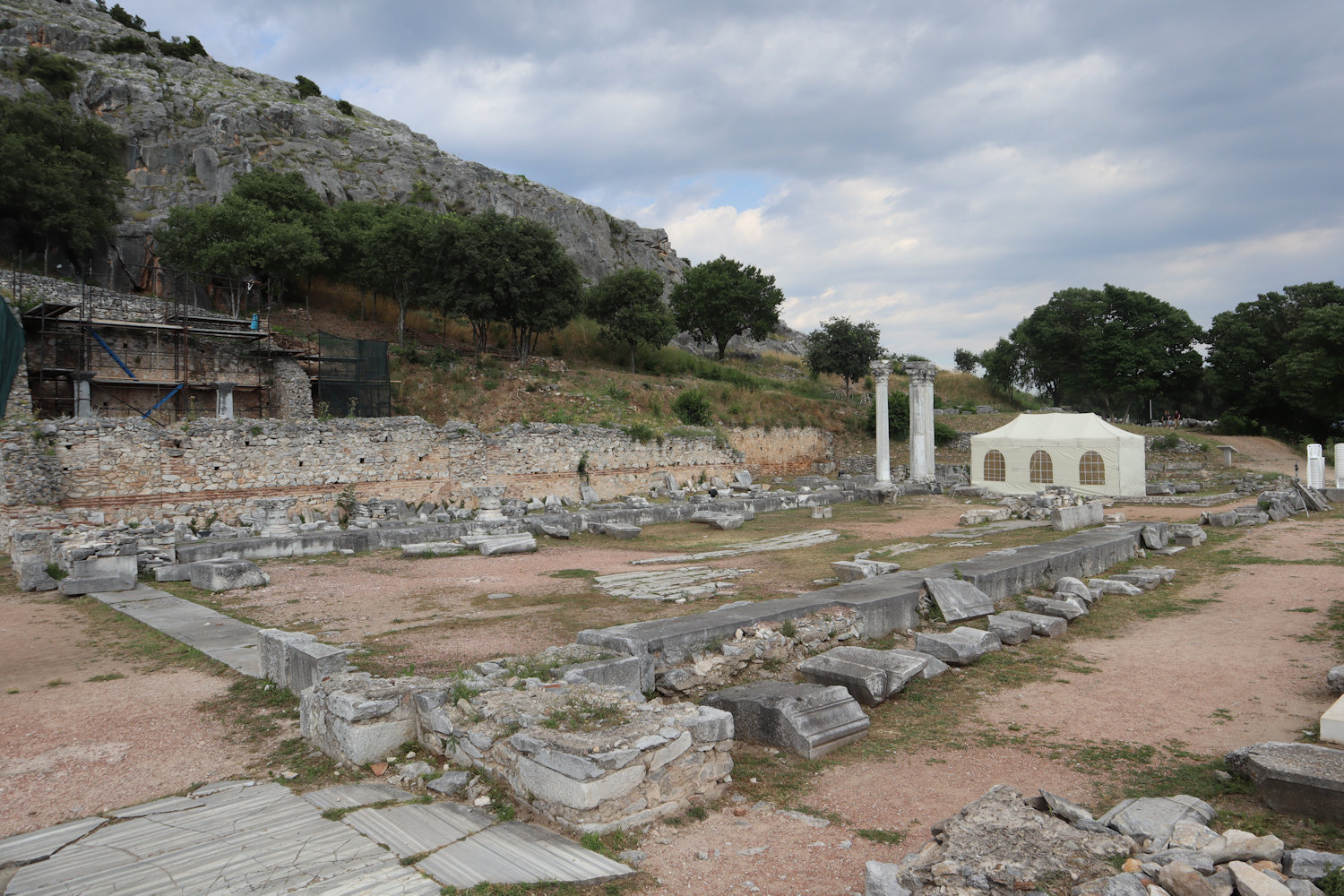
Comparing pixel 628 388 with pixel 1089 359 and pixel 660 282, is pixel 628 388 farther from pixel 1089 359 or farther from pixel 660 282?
pixel 1089 359

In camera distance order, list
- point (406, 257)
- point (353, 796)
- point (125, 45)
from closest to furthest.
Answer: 1. point (353, 796)
2. point (406, 257)
3. point (125, 45)

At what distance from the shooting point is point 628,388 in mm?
32406

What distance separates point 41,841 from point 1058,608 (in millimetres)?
9678

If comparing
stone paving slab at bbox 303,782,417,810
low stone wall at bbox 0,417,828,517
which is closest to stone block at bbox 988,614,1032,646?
stone paving slab at bbox 303,782,417,810

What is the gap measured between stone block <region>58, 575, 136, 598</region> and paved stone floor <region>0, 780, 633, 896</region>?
853cm

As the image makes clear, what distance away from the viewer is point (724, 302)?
48.6 meters

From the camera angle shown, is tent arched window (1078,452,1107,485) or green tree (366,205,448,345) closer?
tent arched window (1078,452,1107,485)

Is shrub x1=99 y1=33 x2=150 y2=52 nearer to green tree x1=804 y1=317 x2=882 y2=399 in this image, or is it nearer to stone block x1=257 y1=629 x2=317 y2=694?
green tree x1=804 y1=317 x2=882 y2=399

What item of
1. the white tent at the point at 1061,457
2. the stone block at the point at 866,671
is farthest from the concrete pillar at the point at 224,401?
the white tent at the point at 1061,457

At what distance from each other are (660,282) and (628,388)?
850 centimetres

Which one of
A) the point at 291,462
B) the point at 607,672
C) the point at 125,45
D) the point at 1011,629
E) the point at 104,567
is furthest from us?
the point at 125,45

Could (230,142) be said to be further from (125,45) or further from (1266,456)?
(1266,456)

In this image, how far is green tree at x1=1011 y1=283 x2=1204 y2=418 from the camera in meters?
44.1

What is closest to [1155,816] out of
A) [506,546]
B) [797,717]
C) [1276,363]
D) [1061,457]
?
[797,717]
